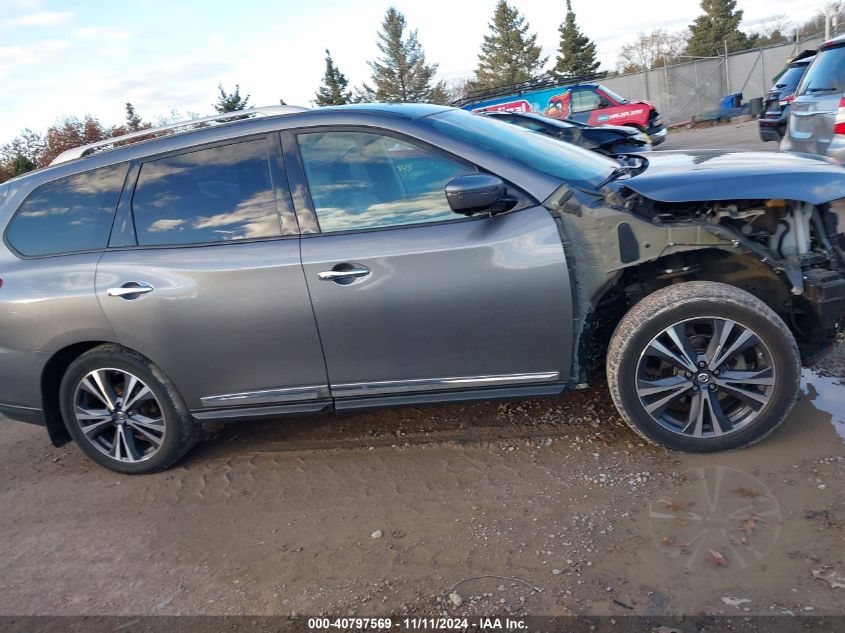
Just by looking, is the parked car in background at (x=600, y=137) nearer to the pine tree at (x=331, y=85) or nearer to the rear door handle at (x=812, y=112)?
the rear door handle at (x=812, y=112)

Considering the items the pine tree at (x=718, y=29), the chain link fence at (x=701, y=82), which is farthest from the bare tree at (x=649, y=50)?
the chain link fence at (x=701, y=82)

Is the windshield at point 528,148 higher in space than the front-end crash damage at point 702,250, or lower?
higher

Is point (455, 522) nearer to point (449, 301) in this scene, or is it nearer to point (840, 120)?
point (449, 301)

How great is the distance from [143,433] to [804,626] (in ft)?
10.7

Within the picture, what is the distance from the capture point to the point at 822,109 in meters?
6.38

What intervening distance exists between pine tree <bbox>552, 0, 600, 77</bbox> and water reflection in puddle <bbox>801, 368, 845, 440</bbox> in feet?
168

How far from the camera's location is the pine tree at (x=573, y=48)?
51.2 metres

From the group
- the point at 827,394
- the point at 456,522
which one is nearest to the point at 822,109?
the point at 827,394

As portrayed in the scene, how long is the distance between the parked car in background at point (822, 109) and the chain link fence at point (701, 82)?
78.2 ft

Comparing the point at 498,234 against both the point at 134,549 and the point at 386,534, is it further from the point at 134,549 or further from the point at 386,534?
the point at 134,549

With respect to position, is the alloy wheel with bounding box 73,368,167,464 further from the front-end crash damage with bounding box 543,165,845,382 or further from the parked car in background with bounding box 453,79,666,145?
the parked car in background with bounding box 453,79,666,145

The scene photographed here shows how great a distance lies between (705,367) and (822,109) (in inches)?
179

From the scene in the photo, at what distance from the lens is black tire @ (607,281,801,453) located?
3.11 meters

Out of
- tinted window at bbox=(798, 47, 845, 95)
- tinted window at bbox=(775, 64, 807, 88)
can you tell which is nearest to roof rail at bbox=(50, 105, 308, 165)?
tinted window at bbox=(798, 47, 845, 95)
